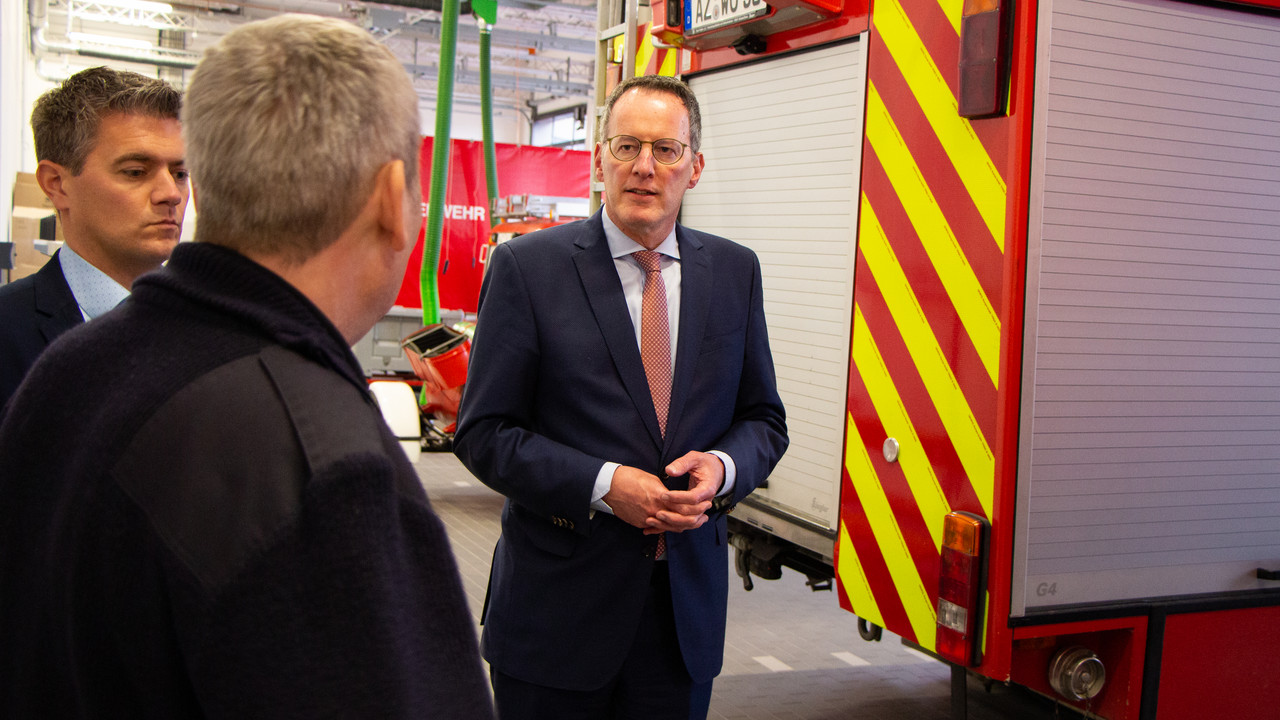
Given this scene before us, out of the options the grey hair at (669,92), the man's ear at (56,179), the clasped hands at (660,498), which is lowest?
the clasped hands at (660,498)

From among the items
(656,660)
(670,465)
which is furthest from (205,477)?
(656,660)

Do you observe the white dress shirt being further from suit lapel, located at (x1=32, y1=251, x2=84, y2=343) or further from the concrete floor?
the concrete floor

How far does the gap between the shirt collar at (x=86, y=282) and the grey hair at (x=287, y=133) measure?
40.1 inches

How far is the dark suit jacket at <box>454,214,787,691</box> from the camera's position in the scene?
6.58ft

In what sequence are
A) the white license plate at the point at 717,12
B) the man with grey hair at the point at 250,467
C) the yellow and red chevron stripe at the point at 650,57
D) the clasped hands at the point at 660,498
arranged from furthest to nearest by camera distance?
the yellow and red chevron stripe at the point at 650,57, the white license plate at the point at 717,12, the clasped hands at the point at 660,498, the man with grey hair at the point at 250,467

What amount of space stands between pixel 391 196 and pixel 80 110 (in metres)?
1.11

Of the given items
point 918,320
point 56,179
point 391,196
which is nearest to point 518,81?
point 918,320

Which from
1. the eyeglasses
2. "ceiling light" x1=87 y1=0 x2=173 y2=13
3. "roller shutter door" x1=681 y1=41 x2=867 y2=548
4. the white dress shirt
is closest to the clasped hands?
the white dress shirt

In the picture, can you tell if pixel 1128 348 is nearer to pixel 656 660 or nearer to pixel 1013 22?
pixel 1013 22

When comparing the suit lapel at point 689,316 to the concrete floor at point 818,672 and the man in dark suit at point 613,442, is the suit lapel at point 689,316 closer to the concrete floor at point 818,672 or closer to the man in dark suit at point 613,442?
the man in dark suit at point 613,442

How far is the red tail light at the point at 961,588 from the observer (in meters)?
2.25

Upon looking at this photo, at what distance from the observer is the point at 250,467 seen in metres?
0.74

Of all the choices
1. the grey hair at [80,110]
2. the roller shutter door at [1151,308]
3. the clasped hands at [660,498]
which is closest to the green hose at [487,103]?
the roller shutter door at [1151,308]

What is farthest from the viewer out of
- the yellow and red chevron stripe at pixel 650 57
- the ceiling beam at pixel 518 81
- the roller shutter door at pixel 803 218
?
the ceiling beam at pixel 518 81
